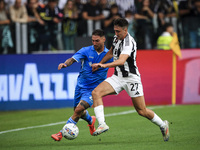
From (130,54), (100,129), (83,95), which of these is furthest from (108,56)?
(100,129)

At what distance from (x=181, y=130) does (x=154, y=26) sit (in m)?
6.19

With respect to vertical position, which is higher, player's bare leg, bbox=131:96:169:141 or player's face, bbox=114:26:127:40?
player's face, bbox=114:26:127:40

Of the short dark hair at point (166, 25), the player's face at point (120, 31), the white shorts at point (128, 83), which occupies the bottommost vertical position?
the white shorts at point (128, 83)

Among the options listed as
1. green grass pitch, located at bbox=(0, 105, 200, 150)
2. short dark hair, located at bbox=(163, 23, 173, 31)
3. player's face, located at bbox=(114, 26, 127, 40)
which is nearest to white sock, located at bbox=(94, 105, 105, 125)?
green grass pitch, located at bbox=(0, 105, 200, 150)

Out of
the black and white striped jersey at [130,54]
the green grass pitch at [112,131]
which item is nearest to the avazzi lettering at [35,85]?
the green grass pitch at [112,131]

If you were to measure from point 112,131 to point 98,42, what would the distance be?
7.20 ft

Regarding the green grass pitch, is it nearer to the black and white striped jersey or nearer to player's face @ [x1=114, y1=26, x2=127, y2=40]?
the black and white striped jersey

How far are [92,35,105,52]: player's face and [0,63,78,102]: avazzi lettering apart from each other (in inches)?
207

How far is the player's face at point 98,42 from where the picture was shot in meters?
8.67

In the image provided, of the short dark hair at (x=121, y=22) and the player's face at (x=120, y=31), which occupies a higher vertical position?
the short dark hair at (x=121, y=22)

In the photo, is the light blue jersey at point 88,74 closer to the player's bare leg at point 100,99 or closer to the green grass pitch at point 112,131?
the player's bare leg at point 100,99

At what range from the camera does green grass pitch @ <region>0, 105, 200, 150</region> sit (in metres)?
8.14

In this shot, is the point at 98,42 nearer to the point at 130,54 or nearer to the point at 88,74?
the point at 88,74

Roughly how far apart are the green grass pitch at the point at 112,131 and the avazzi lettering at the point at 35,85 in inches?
18.9
